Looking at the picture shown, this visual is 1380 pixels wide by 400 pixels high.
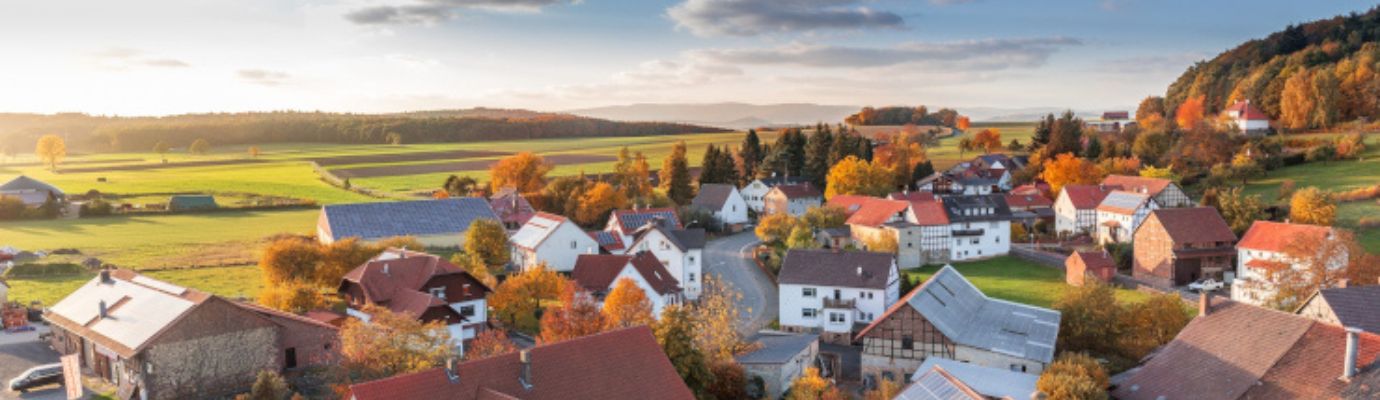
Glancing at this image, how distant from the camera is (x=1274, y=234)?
176ft

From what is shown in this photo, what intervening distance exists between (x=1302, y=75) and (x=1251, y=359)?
Answer: 95577 mm

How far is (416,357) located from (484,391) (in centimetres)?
697

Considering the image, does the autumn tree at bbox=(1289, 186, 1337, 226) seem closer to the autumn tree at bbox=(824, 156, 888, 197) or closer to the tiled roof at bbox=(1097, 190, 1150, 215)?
the tiled roof at bbox=(1097, 190, 1150, 215)

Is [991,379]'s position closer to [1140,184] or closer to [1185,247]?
[1185,247]

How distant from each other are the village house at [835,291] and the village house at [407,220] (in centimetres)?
2748

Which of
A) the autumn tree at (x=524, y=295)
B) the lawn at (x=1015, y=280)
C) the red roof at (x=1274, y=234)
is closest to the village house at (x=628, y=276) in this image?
the autumn tree at (x=524, y=295)

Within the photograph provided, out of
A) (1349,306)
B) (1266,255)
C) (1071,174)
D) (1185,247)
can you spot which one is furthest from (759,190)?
(1349,306)

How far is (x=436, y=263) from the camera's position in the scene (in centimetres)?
4191

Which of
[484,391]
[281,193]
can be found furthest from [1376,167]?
[281,193]

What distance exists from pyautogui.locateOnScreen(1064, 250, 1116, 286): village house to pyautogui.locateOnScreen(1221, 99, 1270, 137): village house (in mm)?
57307

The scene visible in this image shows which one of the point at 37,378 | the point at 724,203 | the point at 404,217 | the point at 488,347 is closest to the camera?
the point at 488,347

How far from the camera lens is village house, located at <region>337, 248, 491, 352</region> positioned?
131ft

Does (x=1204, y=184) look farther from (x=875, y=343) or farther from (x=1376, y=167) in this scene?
(x=875, y=343)

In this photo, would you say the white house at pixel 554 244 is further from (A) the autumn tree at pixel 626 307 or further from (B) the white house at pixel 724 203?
(B) the white house at pixel 724 203
